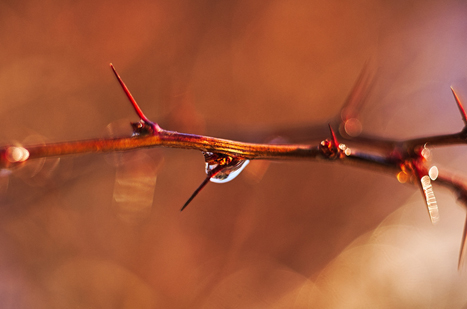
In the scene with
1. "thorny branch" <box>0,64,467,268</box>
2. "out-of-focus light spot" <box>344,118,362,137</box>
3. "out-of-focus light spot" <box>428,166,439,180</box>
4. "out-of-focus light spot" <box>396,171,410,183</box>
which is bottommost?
"out-of-focus light spot" <box>428,166,439,180</box>

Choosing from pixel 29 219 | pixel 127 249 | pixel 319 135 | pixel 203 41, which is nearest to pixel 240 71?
pixel 203 41

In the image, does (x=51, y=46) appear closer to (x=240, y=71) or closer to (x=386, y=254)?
(x=240, y=71)

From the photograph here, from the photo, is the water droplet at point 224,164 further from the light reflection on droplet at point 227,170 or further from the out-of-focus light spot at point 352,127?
the out-of-focus light spot at point 352,127

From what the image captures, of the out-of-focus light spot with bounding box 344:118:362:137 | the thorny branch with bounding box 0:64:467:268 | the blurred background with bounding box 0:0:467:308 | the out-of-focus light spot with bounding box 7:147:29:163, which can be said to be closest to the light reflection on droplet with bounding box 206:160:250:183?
the thorny branch with bounding box 0:64:467:268

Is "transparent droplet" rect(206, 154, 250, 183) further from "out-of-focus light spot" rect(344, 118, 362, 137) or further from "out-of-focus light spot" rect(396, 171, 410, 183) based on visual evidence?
"out-of-focus light spot" rect(344, 118, 362, 137)

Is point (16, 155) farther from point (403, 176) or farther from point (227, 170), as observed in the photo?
point (403, 176)
